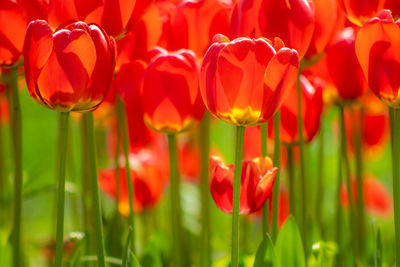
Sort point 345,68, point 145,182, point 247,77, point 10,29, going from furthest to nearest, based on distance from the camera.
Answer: point 145,182, point 345,68, point 10,29, point 247,77

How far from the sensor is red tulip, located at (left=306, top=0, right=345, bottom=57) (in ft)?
2.73

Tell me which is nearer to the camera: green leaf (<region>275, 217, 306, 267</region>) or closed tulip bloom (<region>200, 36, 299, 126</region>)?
closed tulip bloom (<region>200, 36, 299, 126</region>)

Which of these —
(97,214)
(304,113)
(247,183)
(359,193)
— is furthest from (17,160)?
(359,193)

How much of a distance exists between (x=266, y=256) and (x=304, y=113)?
23 cm

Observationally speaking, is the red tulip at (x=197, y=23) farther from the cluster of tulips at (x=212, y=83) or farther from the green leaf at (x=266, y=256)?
the green leaf at (x=266, y=256)

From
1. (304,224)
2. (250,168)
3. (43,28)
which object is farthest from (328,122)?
(43,28)

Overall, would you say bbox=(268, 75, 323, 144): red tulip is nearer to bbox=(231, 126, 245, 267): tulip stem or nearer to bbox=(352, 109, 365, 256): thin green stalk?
bbox=(352, 109, 365, 256): thin green stalk

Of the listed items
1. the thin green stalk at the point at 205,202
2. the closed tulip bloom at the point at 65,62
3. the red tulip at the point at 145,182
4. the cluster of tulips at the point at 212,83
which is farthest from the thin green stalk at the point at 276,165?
the red tulip at the point at 145,182

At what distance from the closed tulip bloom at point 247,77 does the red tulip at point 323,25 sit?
0.60 feet

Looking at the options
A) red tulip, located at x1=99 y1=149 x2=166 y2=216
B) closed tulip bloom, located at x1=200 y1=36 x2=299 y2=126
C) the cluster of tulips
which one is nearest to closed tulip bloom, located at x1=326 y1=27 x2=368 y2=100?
the cluster of tulips

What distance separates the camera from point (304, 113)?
899 mm

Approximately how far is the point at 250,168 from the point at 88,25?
0.21m

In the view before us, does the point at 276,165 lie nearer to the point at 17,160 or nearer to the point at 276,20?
the point at 276,20

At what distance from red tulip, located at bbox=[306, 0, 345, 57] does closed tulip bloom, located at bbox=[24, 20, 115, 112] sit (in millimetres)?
275
